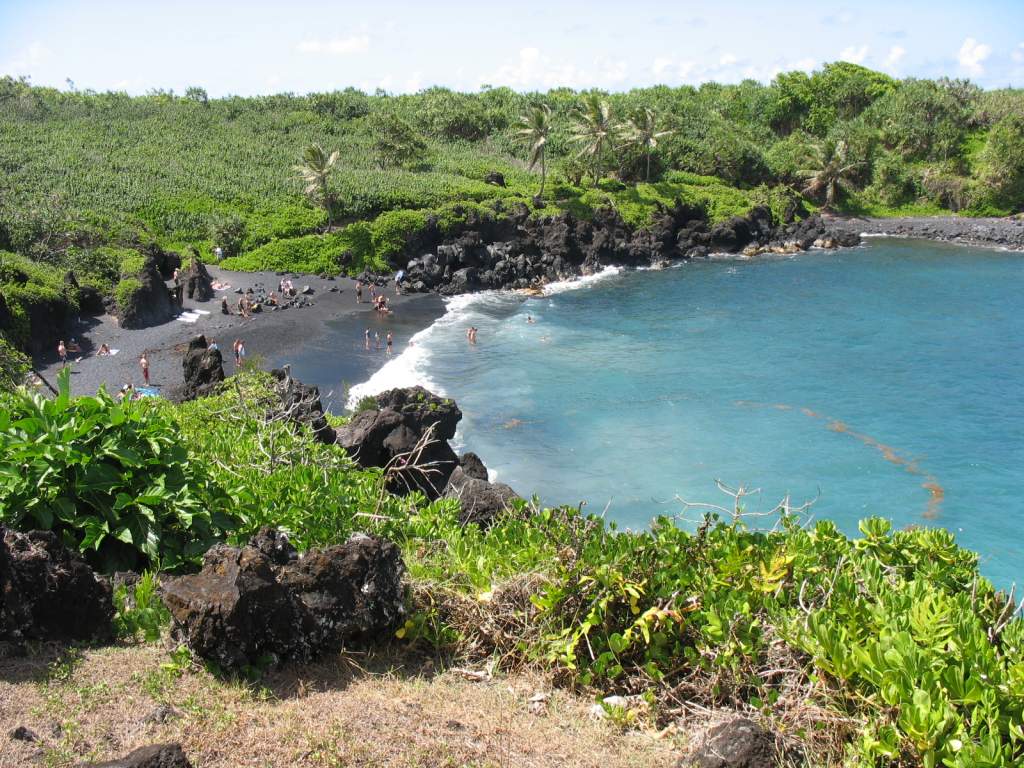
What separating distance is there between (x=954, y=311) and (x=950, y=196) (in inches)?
1493

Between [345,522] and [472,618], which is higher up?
[345,522]

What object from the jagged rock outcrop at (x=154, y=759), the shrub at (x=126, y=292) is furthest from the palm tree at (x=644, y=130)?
the jagged rock outcrop at (x=154, y=759)

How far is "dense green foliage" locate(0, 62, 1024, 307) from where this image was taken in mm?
55125

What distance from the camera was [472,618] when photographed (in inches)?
345

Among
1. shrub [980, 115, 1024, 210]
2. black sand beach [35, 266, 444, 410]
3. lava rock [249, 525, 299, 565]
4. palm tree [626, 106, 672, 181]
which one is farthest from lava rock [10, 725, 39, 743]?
shrub [980, 115, 1024, 210]

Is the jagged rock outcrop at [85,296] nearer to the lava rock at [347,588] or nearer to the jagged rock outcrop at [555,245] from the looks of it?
the jagged rock outcrop at [555,245]

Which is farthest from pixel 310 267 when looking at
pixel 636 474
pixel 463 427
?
pixel 636 474

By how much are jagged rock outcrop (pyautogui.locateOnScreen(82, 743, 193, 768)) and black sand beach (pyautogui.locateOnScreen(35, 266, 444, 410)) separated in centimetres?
2768

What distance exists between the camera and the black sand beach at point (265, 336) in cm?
3459

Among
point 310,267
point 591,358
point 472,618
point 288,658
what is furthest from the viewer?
point 310,267

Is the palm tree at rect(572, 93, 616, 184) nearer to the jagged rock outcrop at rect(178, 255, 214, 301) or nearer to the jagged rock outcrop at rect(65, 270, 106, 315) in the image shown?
the jagged rock outcrop at rect(178, 255, 214, 301)

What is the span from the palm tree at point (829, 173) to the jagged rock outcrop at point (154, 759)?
84529 mm

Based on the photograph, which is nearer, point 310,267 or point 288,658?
point 288,658

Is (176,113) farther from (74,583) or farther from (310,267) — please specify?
(74,583)
